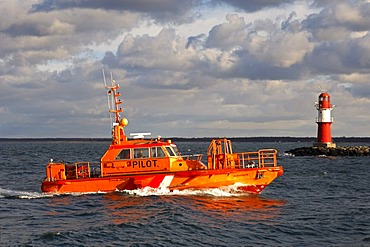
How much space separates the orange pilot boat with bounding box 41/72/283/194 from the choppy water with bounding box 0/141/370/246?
0.45 meters

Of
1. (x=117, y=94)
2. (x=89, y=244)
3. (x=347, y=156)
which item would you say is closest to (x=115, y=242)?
(x=89, y=244)

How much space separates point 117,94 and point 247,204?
26.5 feet

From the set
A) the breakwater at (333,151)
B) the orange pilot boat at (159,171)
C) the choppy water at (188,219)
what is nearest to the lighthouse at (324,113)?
the breakwater at (333,151)

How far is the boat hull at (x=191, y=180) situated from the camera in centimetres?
2314

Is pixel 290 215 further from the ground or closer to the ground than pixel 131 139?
closer to the ground

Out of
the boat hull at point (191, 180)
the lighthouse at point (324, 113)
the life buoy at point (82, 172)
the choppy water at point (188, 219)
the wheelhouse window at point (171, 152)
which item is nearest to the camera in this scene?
the choppy water at point (188, 219)

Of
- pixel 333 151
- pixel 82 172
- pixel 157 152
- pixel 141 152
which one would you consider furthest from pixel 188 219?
pixel 333 151

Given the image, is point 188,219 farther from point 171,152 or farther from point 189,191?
point 171,152

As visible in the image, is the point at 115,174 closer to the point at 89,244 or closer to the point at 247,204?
the point at 247,204

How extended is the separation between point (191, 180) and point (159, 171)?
145 cm

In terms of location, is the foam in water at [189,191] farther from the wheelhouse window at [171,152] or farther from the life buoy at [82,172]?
the life buoy at [82,172]

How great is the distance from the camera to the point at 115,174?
2372 centimetres

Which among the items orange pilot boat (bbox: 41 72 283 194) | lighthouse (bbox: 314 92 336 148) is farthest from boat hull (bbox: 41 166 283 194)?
lighthouse (bbox: 314 92 336 148)

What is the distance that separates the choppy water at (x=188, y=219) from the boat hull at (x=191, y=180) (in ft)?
1.13
